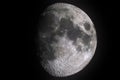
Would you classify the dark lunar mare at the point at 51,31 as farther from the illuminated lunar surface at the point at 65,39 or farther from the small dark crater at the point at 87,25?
the small dark crater at the point at 87,25

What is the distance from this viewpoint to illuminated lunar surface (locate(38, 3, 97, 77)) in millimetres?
3939

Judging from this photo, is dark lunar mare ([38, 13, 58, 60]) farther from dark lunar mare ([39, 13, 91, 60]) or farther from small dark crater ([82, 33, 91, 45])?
small dark crater ([82, 33, 91, 45])

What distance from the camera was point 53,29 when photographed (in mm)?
3945

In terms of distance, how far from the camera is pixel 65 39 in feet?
12.9

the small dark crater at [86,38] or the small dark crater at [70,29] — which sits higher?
the small dark crater at [70,29]

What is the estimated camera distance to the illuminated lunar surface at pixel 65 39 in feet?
12.9

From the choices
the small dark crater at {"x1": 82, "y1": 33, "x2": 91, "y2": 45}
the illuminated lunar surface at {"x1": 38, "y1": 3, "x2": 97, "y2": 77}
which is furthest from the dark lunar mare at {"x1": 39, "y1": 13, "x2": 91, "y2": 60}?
the small dark crater at {"x1": 82, "y1": 33, "x2": 91, "y2": 45}

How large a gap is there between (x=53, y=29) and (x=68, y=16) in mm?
346

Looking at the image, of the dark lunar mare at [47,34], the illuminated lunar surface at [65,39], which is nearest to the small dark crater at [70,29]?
the illuminated lunar surface at [65,39]

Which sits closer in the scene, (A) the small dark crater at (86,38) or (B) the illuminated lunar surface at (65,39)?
(B) the illuminated lunar surface at (65,39)

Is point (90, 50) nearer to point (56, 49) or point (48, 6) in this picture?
point (56, 49)

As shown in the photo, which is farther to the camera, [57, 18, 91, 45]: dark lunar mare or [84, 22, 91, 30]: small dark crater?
[84, 22, 91, 30]: small dark crater

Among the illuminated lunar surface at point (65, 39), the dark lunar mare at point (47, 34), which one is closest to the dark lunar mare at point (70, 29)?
the illuminated lunar surface at point (65, 39)

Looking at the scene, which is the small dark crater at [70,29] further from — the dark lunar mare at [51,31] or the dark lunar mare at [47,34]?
the dark lunar mare at [47,34]
